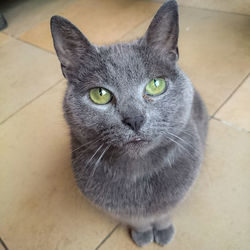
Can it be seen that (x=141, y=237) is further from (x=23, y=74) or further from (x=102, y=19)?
(x=102, y=19)

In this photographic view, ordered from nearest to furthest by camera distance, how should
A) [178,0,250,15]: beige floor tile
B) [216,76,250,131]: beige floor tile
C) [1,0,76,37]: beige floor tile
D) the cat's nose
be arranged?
the cat's nose
[216,76,250,131]: beige floor tile
[178,0,250,15]: beige floor tile
[1,0,76,37]: beige floor tile

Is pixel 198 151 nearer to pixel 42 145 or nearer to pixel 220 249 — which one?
pixel 220 249

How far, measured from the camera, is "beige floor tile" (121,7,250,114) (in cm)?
129

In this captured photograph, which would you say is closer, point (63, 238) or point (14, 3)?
point (63, 238)

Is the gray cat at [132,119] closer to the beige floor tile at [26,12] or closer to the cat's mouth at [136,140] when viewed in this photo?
the cat's mouth at [136,140]

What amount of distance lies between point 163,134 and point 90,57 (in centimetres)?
25

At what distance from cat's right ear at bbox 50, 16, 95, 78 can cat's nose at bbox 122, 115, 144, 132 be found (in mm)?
209

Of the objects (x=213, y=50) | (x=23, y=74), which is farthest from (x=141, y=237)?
(x=23, y=74)

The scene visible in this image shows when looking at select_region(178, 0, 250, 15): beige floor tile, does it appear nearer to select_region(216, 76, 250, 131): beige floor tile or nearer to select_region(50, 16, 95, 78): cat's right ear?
select_region(216, 76, 250, 131): beige floor tile

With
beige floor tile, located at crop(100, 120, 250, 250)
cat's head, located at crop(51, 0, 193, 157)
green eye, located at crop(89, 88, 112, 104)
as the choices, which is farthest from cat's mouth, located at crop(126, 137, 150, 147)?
beige floor tile, located at crop(100, 120, 250, 250)

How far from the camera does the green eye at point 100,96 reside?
0.60 m

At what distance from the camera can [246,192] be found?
37.7 inches

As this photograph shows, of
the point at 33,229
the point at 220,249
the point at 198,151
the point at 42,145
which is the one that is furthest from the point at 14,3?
the point at 220,249

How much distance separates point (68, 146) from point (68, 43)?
2.04 ft
